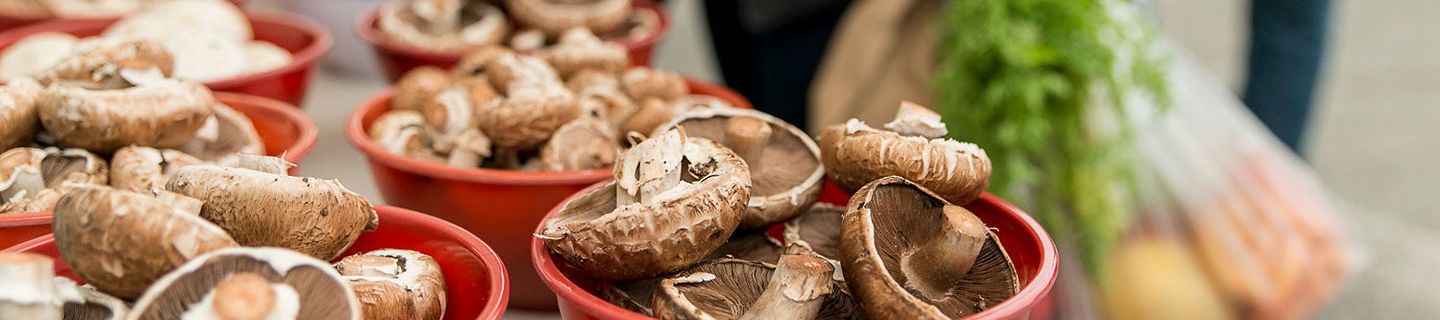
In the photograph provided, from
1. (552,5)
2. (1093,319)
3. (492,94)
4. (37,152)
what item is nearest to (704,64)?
(1093,319)

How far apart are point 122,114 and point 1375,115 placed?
3.48 m

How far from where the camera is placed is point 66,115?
0.85m

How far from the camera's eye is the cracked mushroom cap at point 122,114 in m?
0.86

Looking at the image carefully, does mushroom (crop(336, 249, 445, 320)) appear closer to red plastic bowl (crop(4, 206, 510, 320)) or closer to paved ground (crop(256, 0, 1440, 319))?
red plastic bowl (crop(4, 206, 510, 320))

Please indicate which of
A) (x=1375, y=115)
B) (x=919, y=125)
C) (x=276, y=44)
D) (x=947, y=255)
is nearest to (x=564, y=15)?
(x=276, y=44)

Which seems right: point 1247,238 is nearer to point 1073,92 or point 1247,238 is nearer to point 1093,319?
point 1093,319

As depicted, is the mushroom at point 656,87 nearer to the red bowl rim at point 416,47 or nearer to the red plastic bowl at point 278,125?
the red bowl rim at point 416,47

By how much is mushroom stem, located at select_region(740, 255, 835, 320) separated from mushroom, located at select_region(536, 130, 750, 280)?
0.06 metres

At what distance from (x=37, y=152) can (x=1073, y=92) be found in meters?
1.43

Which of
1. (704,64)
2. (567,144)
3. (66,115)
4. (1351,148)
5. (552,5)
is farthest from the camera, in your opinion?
(704,64)

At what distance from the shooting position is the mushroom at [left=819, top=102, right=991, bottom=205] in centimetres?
76

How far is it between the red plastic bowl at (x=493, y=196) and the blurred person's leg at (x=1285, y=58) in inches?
49.6

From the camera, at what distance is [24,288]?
55 centimetres

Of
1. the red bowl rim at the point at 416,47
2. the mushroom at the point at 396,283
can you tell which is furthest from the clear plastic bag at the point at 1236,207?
the mushroom at the point at 396,283
